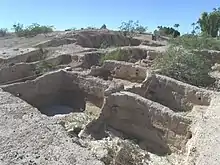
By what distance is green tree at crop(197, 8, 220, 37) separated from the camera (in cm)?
4048

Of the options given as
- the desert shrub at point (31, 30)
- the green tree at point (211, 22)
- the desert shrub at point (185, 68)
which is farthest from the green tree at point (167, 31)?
the desert shrub at point (185, 68)

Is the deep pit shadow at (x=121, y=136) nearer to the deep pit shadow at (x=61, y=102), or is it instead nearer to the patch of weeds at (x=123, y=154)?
the patch of weeds at (x=123, y=154)

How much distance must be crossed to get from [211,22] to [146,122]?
1141 inches

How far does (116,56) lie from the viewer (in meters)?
23.6

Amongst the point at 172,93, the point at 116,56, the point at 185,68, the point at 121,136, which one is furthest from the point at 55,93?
the point at 185,68

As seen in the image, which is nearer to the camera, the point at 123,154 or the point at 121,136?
the point at 123,154

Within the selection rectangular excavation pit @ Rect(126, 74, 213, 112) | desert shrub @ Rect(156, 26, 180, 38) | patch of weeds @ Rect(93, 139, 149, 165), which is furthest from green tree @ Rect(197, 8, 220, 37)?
patch of weeds @ Rect(93, 139, 149, 165)

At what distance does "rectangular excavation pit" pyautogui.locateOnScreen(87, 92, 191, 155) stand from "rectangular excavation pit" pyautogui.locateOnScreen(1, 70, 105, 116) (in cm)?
283

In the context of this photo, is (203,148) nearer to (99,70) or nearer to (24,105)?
(24,105)

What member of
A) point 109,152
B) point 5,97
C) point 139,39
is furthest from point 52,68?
point 139,39

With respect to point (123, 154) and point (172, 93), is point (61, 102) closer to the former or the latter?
point (172, 93)

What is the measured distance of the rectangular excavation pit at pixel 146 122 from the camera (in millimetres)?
13586

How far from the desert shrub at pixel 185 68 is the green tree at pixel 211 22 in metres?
21.7

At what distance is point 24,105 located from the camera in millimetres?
12820
